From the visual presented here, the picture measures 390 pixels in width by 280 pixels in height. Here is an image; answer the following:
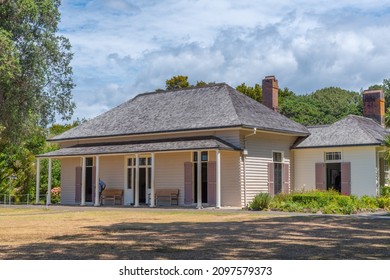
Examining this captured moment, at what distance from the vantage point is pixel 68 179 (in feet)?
112

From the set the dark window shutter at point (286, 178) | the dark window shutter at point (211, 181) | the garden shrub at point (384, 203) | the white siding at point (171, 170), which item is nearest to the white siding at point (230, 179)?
the dark window shutter at point (211, 181)

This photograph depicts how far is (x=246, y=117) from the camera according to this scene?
28953mm

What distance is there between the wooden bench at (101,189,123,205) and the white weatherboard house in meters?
0.35

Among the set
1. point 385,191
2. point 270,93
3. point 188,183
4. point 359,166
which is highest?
point 270,93

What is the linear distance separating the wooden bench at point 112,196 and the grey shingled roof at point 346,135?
977cm

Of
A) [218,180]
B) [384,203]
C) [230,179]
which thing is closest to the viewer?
[384,203]

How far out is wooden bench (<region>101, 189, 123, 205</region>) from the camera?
31.3m

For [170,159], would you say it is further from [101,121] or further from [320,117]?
[320,117]

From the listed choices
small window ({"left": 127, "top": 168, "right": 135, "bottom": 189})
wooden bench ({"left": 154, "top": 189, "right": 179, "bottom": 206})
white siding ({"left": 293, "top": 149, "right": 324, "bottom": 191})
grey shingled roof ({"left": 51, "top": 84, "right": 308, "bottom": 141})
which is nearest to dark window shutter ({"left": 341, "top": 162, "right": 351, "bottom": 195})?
white siding ({"left": 293, "top": 149, "right": 324, "bottom": 191})

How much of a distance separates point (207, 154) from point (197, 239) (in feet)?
51.0

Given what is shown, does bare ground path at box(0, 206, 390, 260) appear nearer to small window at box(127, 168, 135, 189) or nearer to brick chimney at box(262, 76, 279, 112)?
small window at box(127, 168, 135, 189)

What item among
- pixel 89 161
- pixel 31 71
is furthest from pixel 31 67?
pixel 89 161

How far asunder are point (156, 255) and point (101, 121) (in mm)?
24822

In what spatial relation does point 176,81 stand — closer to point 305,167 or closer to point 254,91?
point 254,91
